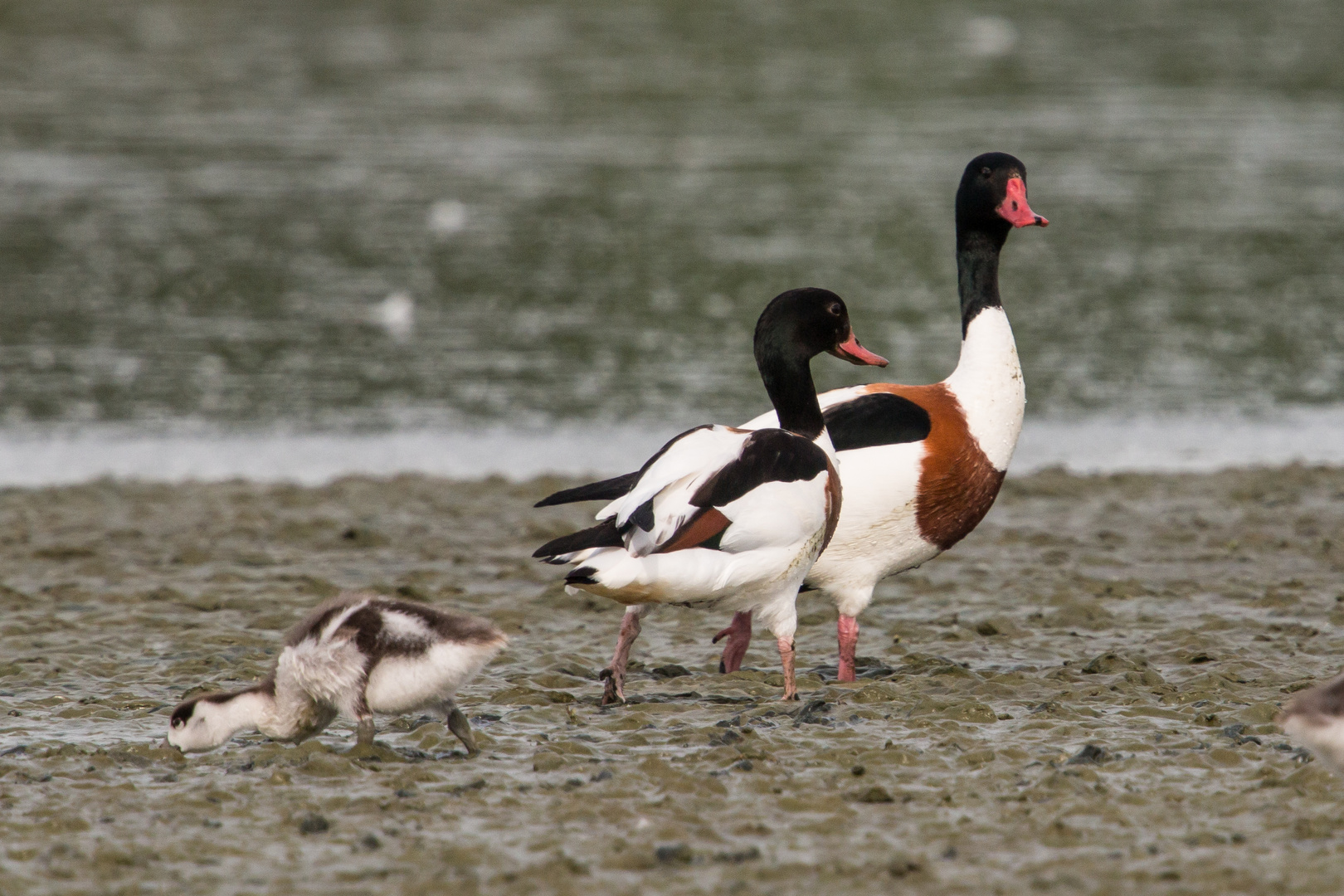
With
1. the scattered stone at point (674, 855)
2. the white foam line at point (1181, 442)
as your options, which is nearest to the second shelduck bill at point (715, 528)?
the scattered stone at point (674, 855)

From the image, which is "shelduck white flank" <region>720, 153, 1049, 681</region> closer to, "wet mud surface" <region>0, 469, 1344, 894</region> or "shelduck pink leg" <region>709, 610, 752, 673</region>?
"shelduck pink leg" <region>709, 610, 752, 673</region>

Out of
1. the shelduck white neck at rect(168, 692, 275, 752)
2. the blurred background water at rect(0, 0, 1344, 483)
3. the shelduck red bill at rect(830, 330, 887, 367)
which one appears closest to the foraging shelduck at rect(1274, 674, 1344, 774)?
the shelduck red bill at rect(830, 330, 887, 367)

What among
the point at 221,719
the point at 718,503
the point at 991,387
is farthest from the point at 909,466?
the point at 221,719

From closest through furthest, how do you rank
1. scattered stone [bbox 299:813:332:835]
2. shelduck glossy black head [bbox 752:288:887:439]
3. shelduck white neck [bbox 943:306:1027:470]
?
scattered stone [bbox 299:813:332:835]
shelduck glossy black head [bbox 752:288:887:439]
shelduck white neck [bbox 943:306:1027:470]

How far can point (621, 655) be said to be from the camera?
695cm

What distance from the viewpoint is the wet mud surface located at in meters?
5.08

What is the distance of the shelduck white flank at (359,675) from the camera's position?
6.07 meters

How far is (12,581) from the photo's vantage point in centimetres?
953

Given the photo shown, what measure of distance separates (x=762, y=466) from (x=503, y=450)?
7.24 meters

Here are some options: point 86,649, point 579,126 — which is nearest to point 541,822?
point 86,649

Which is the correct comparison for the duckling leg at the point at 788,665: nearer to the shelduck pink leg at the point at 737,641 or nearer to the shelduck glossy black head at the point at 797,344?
the shelduck pink leg at the point at 737,641

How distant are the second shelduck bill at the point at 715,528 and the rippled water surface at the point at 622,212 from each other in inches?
297

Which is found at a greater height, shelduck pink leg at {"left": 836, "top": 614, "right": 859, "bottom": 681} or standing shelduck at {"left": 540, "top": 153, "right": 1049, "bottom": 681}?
standing shelduck at {"left": 540, "top": 153, "right": 1049, "bottom": 681}

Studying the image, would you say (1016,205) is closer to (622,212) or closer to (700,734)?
(700,734)
